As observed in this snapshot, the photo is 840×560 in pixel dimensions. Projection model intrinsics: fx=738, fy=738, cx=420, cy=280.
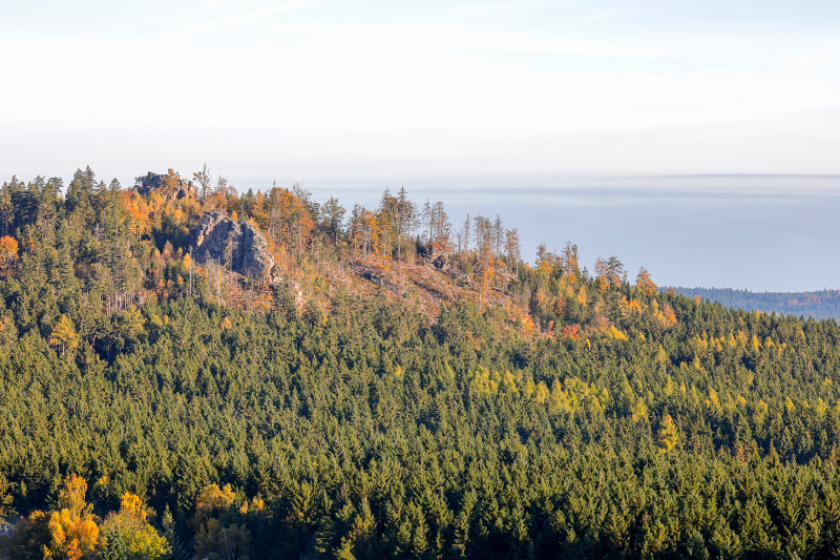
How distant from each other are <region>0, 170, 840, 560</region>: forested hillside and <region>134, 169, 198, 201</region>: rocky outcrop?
71 centimetres

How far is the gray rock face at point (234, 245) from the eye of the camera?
164875 millimetres

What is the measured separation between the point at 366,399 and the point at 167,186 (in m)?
85.8

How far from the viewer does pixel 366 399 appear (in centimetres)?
13475

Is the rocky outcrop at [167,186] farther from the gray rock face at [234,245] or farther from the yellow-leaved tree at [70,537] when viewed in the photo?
the yellow-leaved tree at [70,537]

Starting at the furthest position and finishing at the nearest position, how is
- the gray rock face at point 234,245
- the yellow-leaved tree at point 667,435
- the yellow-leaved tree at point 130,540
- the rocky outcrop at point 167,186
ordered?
the rocky outcrop at point 167,186
the gray rock face at point 234,245
the yellow-leaved tree at point 667,435
the yellow-leaved tree at point 130,540

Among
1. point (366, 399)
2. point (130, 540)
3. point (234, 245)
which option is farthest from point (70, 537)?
point (234, 245)

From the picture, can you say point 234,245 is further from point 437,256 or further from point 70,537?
point 70,537

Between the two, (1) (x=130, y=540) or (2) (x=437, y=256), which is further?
(2) (x=437, y=256)

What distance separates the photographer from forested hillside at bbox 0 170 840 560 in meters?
73.7

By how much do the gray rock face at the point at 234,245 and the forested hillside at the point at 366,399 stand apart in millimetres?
949

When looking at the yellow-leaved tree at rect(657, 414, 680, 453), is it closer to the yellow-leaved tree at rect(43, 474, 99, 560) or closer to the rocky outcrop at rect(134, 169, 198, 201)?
the yellow-leaved tree at rect(43, 474, 99, 560)

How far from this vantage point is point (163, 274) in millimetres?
160250

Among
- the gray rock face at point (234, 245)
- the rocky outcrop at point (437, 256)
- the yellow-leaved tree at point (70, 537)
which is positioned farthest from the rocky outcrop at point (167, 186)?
the yellow-leaved tree at point (70, 537)

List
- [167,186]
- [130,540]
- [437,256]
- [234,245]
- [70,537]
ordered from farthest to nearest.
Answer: [437,256], [167,186], [234,245], [70,537], [130,540]
